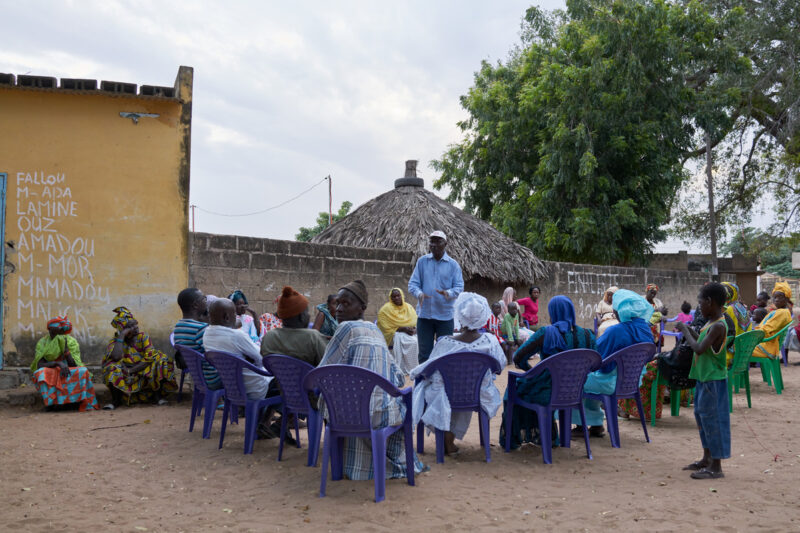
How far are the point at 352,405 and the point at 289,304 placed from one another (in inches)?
49.9

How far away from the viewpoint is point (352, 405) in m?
4.28

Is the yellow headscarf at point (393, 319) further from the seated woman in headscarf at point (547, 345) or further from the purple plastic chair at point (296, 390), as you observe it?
the purple plastic chair at point (296, 390)

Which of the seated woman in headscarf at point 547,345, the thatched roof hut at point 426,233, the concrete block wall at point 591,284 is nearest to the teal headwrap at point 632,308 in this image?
the seated woman in headscarf at point 547,345

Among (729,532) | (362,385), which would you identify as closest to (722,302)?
(729,532)

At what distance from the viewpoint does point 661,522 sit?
3830 mm

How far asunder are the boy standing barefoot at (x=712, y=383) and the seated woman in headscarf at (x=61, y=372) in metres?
6.12

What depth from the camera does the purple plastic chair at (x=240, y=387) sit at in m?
5.41

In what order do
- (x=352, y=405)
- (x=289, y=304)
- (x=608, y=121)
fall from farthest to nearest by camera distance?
(x=608, y=121) < (x=289, y=304) < (x=352, y=405)

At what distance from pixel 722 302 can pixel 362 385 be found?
2.61 m

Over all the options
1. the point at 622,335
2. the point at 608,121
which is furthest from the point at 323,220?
the point at 622,335

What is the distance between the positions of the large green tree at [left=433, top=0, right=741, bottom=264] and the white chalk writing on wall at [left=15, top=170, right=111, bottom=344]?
13488 mm

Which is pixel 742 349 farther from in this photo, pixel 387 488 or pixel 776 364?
pixel 387 488

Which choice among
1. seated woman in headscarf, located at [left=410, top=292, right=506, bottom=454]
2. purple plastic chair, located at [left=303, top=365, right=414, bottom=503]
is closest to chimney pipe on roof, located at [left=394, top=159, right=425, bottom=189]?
seated woman in headscarf, located at [left=410, top=292, right=506, bottom=454]

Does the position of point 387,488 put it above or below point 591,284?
below
